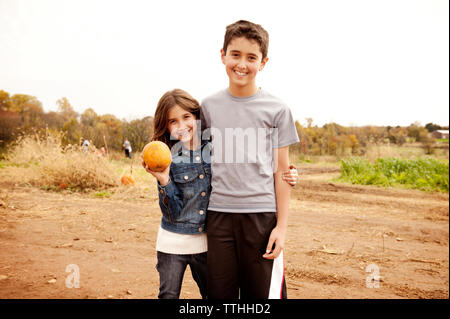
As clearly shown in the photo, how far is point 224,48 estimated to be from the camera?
5.68ft

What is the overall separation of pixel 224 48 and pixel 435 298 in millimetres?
2640

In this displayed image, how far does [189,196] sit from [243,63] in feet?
2.19

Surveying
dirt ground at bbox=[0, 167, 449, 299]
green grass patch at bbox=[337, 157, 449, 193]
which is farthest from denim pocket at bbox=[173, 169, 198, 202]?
green grass patch at bbox=[337, 157, 449, 193]

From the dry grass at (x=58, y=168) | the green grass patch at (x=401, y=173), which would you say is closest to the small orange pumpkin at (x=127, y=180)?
the dry grass at (x=58, y=168)

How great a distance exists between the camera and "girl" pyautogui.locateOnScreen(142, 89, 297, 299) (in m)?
1.72

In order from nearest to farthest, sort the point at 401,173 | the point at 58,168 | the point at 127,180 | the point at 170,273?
the point at 170,273, the point at 58,168, the point at 127,180, the point at 401,173

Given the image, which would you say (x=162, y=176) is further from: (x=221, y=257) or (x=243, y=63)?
(x=243, y=63)

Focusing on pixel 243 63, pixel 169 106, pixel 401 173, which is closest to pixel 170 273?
pixel 169 106

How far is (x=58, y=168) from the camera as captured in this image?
279 inches

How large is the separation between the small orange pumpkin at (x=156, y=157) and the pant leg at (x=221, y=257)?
31cm

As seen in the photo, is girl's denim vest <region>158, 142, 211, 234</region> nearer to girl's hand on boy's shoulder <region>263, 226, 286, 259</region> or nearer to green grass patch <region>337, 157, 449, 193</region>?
girl's hand on boy's shoulder <region>263, 226, 286, 259</region>
